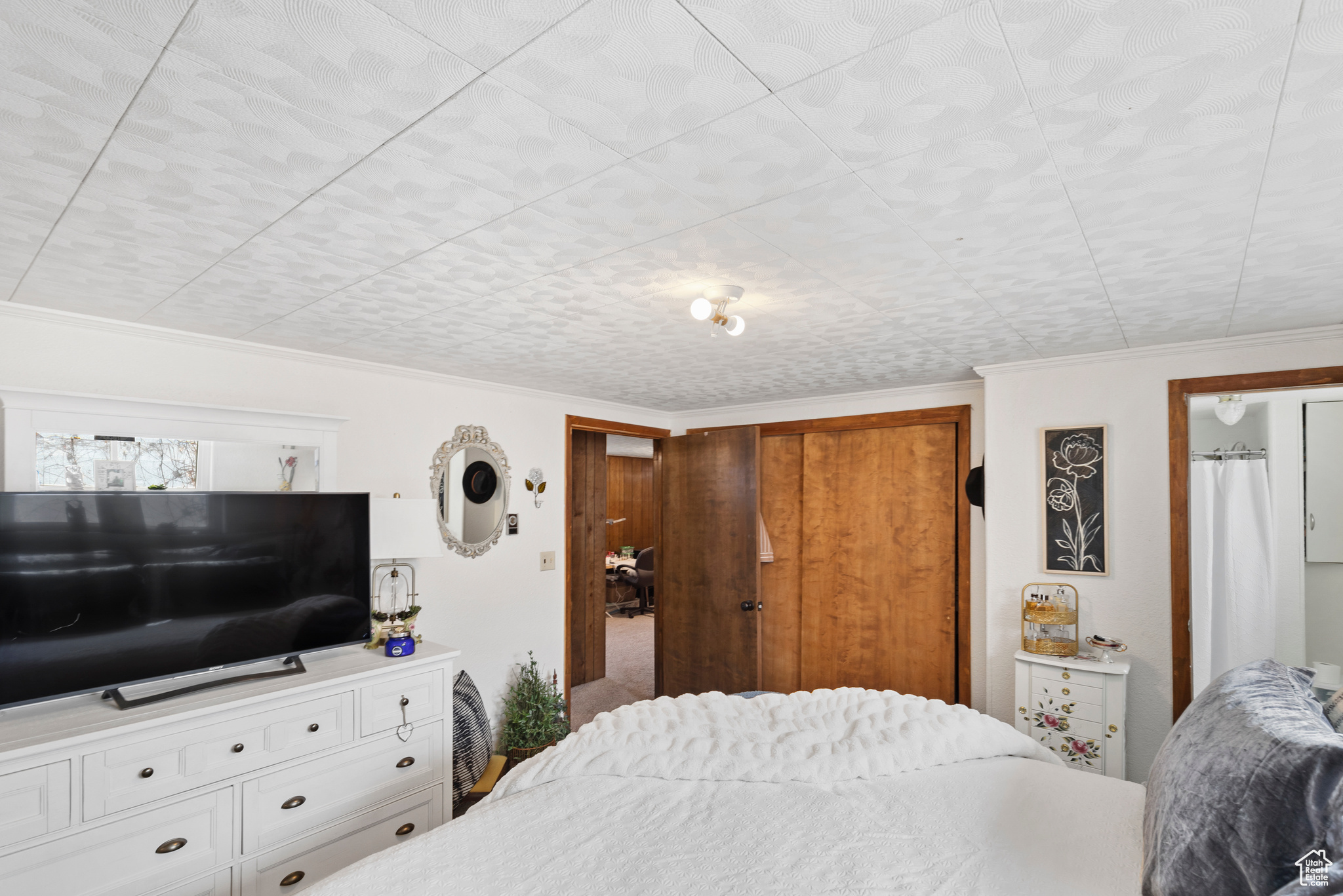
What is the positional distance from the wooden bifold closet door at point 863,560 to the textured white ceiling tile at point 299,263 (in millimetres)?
3444

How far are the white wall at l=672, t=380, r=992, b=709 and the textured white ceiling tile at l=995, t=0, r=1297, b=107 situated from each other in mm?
3167

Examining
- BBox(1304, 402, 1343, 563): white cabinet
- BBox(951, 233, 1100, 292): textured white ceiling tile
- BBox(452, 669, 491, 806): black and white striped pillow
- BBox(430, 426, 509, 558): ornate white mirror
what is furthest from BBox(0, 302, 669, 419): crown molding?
BBox(1304, 402, 1343, 563): white cabinet

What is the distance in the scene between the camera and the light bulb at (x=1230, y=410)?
3.17m

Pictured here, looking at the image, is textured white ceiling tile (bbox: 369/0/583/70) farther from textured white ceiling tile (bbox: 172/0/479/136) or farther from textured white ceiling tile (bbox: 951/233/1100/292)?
textured white ceiling tile (bbox: 951/233/1100/292)

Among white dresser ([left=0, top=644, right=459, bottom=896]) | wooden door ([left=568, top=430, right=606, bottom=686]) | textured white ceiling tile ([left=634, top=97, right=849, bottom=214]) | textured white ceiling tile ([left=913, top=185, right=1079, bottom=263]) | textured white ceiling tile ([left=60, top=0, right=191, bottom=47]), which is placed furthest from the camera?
wooden door ([left=568, top=430, right=606, bottom=686])

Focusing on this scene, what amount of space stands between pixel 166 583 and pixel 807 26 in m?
2.78

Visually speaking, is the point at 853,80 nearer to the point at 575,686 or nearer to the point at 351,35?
the point at 351,35

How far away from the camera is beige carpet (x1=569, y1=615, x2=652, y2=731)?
5.04 metres

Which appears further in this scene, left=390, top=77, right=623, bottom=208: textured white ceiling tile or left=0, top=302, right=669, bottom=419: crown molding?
left=0, top=302, right=669, bottom=419: crown molding

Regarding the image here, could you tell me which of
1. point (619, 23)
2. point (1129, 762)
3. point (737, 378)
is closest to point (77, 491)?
point (619, 23)

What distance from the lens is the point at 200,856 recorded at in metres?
2.19

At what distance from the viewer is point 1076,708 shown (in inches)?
124

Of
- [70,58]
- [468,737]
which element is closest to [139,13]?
[70,58]

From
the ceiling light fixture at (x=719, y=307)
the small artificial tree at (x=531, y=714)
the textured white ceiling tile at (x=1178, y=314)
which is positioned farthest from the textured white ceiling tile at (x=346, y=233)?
the small artificial tree at (x=531, y=714)
